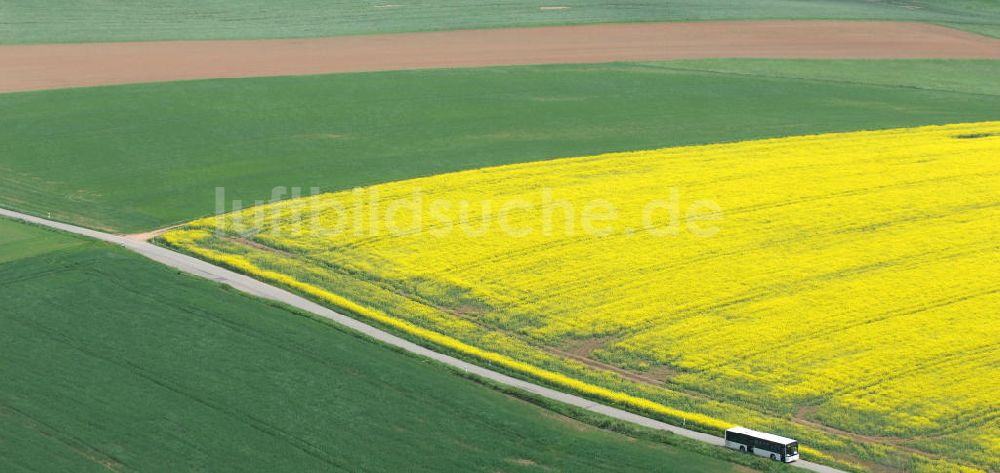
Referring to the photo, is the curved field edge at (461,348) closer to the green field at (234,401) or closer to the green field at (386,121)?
the green field at (234,401)

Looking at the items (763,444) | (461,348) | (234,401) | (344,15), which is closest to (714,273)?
(461,348)

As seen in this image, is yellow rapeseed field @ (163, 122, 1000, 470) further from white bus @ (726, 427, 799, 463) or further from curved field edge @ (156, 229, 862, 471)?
white bus @ (726, 427, 799, 463)

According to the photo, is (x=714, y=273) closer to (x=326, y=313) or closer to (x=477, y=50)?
(x=326, y=313)

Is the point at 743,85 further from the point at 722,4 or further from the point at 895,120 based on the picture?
the point at 722,4

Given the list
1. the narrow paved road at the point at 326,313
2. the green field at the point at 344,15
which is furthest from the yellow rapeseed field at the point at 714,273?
the green field at the point at 344,15

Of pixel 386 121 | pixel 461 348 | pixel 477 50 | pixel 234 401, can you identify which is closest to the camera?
pixel 234 401

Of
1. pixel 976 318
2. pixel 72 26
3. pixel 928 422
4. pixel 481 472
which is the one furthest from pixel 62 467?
pixel 72 26

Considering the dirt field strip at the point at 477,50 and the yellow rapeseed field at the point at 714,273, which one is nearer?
the yellow rapeseed field at the point at 714,273
